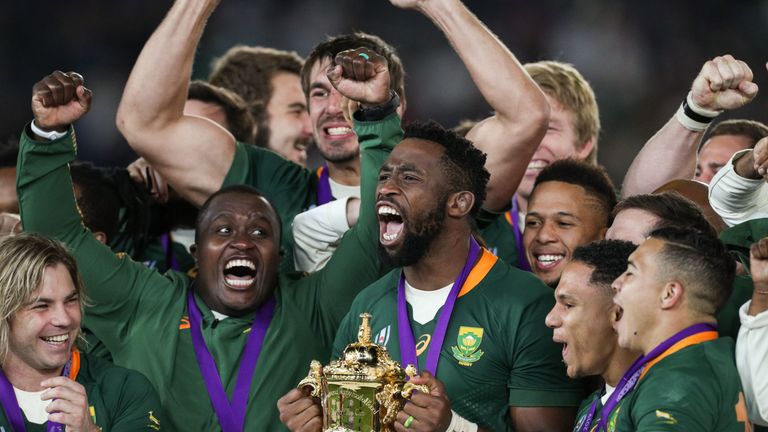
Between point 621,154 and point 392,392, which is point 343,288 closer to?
point 392,392

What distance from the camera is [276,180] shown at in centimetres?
516

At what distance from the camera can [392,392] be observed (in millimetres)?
3533

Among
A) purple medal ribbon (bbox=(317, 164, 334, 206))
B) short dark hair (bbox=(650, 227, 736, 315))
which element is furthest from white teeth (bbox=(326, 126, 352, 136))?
short dark hair (bbox=(650, 227, 736, 315))

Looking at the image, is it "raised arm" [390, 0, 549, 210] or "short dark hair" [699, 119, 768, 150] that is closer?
"raised arm" [390, 0, 549, 210]

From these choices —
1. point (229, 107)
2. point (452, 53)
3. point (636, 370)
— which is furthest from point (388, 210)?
point (452, 53)

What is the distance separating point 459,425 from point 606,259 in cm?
65

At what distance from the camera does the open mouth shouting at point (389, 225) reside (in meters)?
4.02

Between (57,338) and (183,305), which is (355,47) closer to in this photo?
(183,305)

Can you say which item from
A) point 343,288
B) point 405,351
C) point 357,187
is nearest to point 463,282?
point 405,351

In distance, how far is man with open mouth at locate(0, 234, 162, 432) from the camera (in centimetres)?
389

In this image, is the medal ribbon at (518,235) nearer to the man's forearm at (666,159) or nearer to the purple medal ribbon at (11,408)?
the man's forearm at (666,159)

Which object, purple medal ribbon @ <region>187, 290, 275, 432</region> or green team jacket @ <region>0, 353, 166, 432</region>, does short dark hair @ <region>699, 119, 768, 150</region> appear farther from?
green team jacket @ <region>0, 353, 166, 432</region>

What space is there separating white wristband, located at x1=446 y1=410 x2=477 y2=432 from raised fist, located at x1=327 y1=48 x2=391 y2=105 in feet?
3.93

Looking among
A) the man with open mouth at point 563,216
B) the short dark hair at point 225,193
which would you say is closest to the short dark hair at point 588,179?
the man with open mouth at point 563,216
